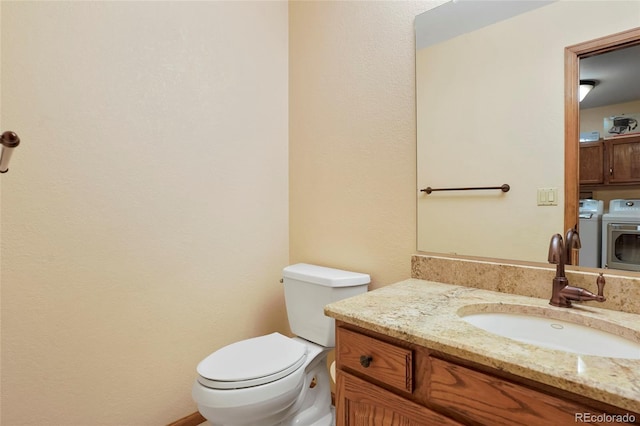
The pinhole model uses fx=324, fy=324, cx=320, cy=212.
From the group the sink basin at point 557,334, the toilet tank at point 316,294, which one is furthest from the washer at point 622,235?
the toilet tank at point 316,294

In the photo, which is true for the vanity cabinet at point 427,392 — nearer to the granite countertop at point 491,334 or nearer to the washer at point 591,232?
the granite countertop at point 491,334

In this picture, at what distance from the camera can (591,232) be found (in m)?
0.99

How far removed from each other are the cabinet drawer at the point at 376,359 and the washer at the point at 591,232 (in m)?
0.67

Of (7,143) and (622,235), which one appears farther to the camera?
(622,235)

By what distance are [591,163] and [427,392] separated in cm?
84

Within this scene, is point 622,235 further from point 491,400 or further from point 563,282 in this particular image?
point 491,400

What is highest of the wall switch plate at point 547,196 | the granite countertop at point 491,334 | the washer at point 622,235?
the wall switch plate at point 547,196

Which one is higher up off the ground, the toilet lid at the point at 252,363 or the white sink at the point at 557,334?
the white sink at the point at 557,334

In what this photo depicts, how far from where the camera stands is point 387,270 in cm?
151

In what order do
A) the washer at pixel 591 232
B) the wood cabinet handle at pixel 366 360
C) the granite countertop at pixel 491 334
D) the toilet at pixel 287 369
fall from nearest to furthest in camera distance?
the granite countertop at pixel 491 334 → the wood cabinet handle at pixel 366 360 → the washer at pixel 591 232 → the toilet at pixel 287 369

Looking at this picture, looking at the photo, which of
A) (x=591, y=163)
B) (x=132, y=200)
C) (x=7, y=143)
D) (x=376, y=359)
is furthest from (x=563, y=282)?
(x=132, y=200)

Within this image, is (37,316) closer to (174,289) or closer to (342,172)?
(174,289)

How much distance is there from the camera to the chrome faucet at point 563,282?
3.00 ft

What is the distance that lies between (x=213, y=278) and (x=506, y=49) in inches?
63.6
